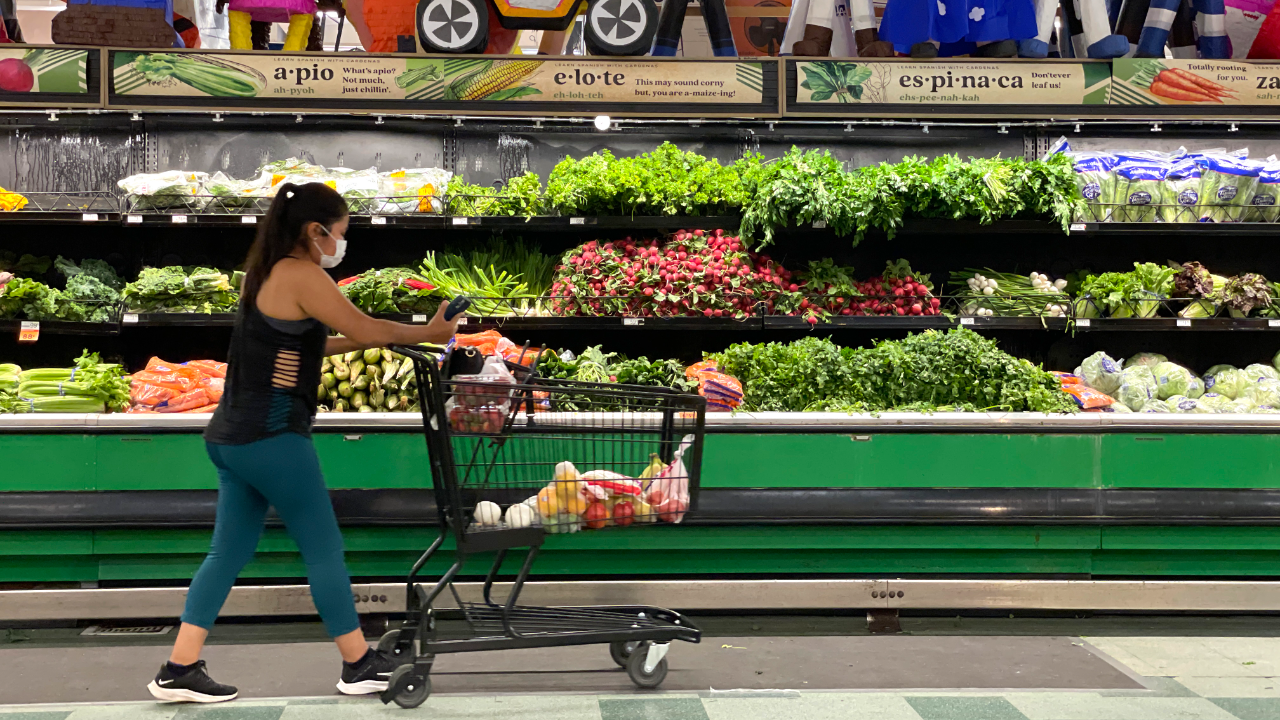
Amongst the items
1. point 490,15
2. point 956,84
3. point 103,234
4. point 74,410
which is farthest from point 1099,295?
point 103,234

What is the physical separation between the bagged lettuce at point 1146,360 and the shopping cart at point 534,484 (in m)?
2.83

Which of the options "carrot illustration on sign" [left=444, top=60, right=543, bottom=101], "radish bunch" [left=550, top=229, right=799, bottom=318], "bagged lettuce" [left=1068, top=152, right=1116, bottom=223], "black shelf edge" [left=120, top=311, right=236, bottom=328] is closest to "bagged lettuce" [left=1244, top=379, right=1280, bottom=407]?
"bagged lettuce" [left=1068, top=152, right=1116, bottom=223]

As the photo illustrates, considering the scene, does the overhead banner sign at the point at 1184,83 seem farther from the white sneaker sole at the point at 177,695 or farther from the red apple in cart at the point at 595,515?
the white sneaker sole at the point at 177,695

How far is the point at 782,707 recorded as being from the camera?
10.5 feet

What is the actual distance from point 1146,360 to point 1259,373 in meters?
0.52

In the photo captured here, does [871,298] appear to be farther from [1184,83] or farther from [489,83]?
[489,83]

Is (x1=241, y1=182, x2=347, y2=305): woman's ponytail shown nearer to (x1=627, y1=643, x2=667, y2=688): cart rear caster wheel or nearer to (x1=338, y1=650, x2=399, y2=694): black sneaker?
(x1=338, y1=650, x2=399, y2=694): black sneaker

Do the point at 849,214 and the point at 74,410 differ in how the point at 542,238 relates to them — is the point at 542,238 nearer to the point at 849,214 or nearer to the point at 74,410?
the point at 849,214

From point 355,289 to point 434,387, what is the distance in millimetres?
1661

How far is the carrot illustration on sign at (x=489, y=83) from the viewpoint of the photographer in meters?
4.86

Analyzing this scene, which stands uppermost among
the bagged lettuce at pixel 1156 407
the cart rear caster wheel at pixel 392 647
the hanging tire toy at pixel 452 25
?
the hanging tire toy at pixel 452 25

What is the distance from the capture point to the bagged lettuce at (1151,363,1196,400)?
488 cm

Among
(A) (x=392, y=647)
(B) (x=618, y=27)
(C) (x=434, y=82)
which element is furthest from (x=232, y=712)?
(B) (x=618, y=27)

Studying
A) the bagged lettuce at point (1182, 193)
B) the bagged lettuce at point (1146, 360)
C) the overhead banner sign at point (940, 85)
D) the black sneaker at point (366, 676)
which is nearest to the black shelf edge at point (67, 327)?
the black sneaker at point (366, 676)
